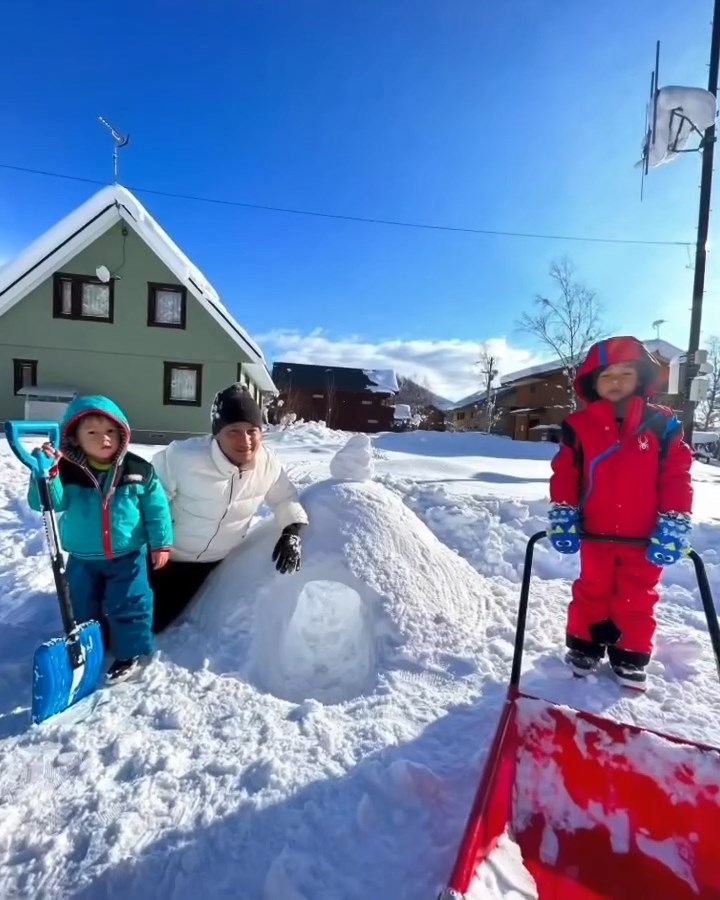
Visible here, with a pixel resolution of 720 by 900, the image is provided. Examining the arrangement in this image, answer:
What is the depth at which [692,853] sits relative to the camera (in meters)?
1.71

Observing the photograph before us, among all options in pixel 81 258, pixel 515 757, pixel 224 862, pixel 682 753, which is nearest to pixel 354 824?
pixel 224 862

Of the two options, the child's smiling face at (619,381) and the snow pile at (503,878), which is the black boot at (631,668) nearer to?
the snow pile at (503,878)

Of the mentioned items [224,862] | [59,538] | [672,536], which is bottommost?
[224,862]

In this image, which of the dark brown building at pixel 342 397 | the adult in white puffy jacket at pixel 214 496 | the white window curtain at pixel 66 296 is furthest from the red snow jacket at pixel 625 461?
the dark brown building at pixel 342 397

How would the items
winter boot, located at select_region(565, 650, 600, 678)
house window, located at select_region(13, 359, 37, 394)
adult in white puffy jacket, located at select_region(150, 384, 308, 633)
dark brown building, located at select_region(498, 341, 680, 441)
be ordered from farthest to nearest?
1. dark brown building, located at select_region(498, 341, 680, 441)
2. house window, located at select_region(13, 359, 37, 394)
3. adult in white puffy jacket, located at select_region(150, 384, 308, 633)
4. winter boot, located at select_region(565, 650, 600, 678)

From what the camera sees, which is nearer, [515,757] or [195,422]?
[515,757]

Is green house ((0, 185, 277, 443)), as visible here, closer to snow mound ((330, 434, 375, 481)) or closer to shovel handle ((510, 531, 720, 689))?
snow mound ((330, 434, 375, 481))

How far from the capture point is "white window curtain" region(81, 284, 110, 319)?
1445 centimetres

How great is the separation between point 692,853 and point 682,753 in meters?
0.36

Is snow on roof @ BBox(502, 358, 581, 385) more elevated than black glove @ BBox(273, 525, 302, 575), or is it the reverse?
snow on roof @ BBox(502, 358, 581, 385)

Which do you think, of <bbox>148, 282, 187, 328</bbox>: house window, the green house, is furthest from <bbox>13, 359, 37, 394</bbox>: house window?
<bbox>148, 282, 187, 328</bbox>: house window

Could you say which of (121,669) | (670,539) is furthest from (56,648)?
(670,539)

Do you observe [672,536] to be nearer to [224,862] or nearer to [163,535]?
[224,862]

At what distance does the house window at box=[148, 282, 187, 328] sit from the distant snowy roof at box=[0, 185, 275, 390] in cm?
54
